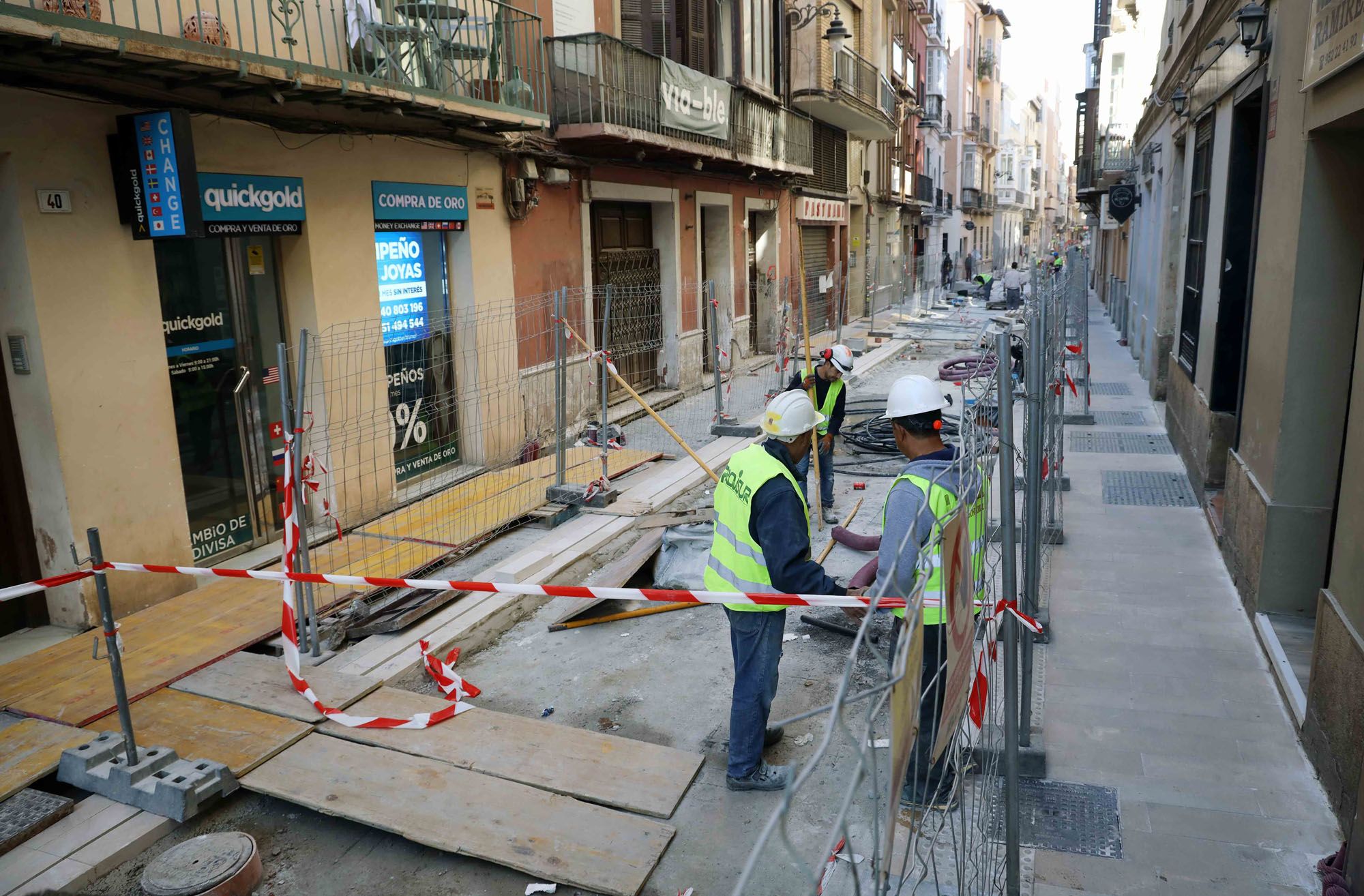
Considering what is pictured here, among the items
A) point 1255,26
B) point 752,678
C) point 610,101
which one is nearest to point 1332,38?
point 1255,26

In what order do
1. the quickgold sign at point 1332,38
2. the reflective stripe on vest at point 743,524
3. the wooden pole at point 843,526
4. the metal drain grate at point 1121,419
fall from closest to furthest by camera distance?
1. the reflective stripe on vest at point 743,524
2. the quickgold sign at point 1332,38
3. the wooden pole at point 843,526
4. the metal drain grate at point 1121,419

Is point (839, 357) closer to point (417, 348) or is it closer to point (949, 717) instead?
point (417, 348)

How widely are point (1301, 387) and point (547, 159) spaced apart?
820cm

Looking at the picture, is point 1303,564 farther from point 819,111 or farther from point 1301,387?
point 819,111

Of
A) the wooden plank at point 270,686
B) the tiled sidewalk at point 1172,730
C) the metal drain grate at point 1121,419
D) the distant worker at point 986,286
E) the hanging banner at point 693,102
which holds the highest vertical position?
the hanging banner at point 693,102

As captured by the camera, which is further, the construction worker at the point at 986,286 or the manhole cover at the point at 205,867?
the construction worker at the point at 986,286

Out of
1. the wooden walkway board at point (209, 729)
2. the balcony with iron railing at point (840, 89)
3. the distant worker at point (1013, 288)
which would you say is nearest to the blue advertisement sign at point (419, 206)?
the wooden walkway board at point (209, 729)

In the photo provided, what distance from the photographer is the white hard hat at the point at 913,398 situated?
3.91m

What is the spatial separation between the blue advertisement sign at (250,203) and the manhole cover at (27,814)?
4051mm

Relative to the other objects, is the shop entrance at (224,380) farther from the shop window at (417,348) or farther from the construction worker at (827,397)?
the construction worker at (827,397)

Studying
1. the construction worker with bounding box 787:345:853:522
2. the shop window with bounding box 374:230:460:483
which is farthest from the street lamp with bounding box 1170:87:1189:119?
the shop window with bounding box 374:230:460:483

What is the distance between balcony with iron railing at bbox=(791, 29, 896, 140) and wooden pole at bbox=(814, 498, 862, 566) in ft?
43.1

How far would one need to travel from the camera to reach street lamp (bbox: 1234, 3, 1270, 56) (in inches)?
257

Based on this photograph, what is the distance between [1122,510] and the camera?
8.53 meters
